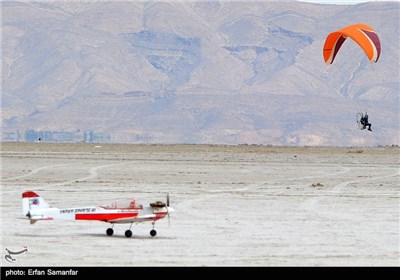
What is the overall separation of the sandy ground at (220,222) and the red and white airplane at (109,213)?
408 mm

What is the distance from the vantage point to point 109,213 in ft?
88.0

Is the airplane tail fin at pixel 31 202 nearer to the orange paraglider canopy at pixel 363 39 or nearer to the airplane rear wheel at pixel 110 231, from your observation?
the airplane rear wheel at pixel 110 231

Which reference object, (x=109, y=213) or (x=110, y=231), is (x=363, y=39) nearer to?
(x=109, y=213)

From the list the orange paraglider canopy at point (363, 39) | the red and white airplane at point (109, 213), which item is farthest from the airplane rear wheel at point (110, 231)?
the orange paraglider canopy at point (363, 39)

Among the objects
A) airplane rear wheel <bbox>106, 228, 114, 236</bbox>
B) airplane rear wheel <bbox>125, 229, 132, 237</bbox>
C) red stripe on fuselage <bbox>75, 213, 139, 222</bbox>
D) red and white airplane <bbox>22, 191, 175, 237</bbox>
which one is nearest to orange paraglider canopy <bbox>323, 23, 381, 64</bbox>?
red and white airplane <bbox>22, 191, 175, 237</bbox>

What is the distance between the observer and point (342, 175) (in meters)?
59.6

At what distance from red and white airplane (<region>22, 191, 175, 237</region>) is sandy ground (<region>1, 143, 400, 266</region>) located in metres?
0.41

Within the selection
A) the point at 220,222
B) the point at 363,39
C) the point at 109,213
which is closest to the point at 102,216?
the point at 109,213

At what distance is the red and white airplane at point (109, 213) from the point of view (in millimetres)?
26516

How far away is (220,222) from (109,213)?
5034 millimetres

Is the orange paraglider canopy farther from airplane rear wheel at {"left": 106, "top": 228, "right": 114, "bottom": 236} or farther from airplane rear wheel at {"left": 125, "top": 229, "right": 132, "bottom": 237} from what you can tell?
airplane rear wheel at {"left": 125, "top": 229, "right": 132, "bottom": 237}

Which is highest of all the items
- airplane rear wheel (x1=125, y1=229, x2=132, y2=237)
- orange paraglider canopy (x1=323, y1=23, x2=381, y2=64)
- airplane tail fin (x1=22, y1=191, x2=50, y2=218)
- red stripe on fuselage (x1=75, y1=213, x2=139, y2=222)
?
orange paraglider canopy (x1=323, y1=23, x2=381, y2=64)

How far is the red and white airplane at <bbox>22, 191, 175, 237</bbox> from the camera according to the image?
87.0 feet

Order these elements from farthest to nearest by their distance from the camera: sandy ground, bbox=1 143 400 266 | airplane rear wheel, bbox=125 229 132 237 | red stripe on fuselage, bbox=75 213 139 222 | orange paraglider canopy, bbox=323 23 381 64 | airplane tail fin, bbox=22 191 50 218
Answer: orange paraglider canopy, bbox=323 23 381 64
red stripe on fuselage, bbox=75 213 139 222
airplane rear wheel, bbox=125 229 132 237
airplane tail fin, bbox=22 191 50 218
sandy ground, bbox=1 143 400 266
